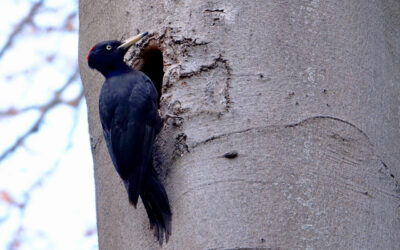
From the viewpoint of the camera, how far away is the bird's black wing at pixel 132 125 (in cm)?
283

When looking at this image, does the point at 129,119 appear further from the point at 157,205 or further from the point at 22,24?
the point at 22,24

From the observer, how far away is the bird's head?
327 cm

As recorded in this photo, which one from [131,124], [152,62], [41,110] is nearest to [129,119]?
[131,124]

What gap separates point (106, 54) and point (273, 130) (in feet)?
4.16

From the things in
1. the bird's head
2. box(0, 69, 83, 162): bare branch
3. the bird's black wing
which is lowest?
box(0, 69, 83, 162): bare branch

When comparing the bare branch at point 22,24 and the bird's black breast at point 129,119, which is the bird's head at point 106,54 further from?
the bare branch at point 22,24

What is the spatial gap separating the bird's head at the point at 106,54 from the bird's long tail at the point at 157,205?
755mm

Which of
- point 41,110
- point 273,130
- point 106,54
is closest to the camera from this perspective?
point 273,130

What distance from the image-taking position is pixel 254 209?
2.36 m

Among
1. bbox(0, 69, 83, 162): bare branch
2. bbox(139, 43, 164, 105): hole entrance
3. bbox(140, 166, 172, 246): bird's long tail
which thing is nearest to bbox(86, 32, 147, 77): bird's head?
bbox(139, 43, 164, 105): hole entrance

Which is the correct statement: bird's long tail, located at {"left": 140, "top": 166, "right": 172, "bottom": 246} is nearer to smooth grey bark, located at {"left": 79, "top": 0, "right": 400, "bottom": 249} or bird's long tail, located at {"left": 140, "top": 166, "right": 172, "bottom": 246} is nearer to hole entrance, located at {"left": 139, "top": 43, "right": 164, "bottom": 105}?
smooth grey bark, located at {"left": 79, "top": 0, "right": 400, "bottom": 249}

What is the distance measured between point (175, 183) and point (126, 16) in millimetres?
1034

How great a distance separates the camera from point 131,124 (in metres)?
3.24

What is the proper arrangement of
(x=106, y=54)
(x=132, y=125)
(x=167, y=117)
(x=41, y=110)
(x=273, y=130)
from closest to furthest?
(x=273, y=130) < (x=167, y=117) < (x=132, y=125) < (x=106, y=54) < (x=41, y=110)
